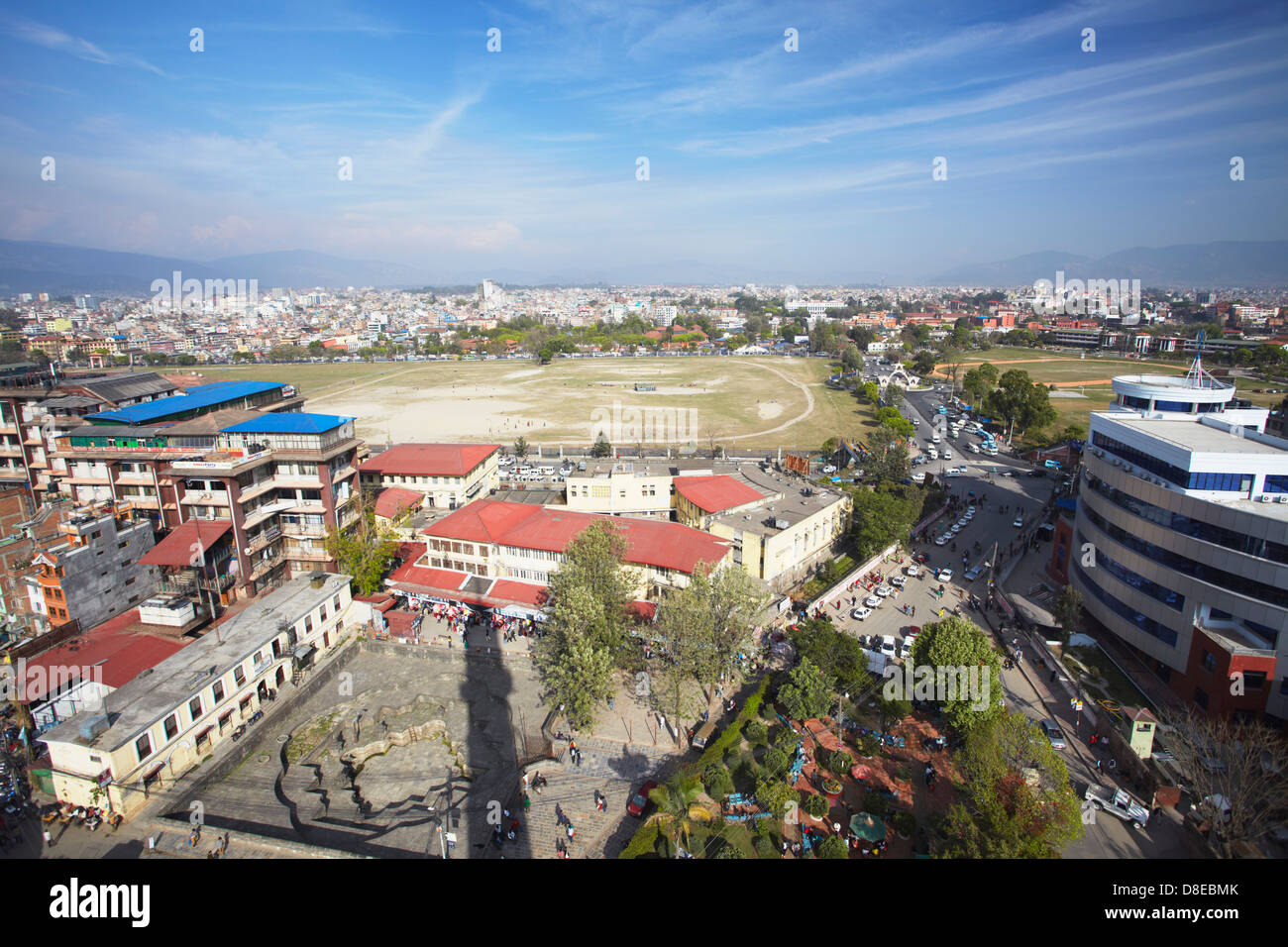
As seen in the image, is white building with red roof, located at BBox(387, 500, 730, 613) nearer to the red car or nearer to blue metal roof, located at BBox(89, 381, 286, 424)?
the red car

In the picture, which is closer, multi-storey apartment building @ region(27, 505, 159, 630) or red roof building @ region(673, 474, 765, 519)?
multi-storey apartment building @ region(27, 505, 159, 630)

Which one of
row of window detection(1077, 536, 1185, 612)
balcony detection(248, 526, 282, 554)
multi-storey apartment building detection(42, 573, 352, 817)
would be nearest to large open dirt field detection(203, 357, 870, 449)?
balcony detection(248, 526, 282, 554)

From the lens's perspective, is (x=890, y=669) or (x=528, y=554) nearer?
(x=890, y=669)

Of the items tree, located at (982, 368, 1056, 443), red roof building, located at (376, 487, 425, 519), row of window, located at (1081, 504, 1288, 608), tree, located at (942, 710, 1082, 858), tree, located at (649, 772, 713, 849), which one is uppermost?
tree, located at (982, 368, 1056, 443)

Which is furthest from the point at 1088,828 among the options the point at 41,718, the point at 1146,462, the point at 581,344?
the point at 581,344

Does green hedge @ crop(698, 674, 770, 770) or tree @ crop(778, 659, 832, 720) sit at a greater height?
tree @ crop(778, 659, 832, 720)

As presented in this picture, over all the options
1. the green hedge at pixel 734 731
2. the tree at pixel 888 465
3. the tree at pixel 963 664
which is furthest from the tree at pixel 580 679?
the tree at pixel 888 465

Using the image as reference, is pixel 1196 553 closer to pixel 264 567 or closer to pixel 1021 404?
pixel 264 567
